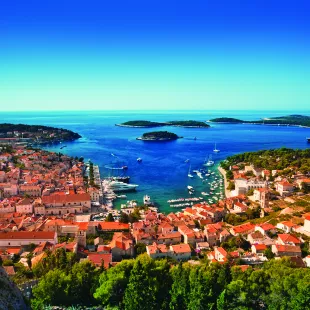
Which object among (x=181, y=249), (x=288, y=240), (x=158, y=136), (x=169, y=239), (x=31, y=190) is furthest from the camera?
(x=158, y=136)

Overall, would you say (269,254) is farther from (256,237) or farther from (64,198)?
(64,198)

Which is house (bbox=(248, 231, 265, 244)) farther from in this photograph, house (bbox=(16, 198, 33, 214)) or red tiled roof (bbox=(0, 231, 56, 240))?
house (bbox=(16, 198, 33, 214))

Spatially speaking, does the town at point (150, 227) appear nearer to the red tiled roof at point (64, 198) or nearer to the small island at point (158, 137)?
the red tiled roof at point (64, 198)

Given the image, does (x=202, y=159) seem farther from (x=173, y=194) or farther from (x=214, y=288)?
(x=214, y=288)

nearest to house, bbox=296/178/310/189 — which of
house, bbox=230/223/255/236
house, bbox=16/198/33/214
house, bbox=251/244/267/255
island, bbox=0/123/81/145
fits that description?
house, bbox=230/223/255/236

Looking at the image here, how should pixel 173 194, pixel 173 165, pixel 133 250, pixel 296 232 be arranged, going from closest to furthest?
pixel 133 250 < pixel 296 232 < pixel 173 194 < pixel 173 165

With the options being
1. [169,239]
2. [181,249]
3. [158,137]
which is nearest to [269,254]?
[181,249]

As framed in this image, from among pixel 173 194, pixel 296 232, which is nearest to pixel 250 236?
pixel 296 232
